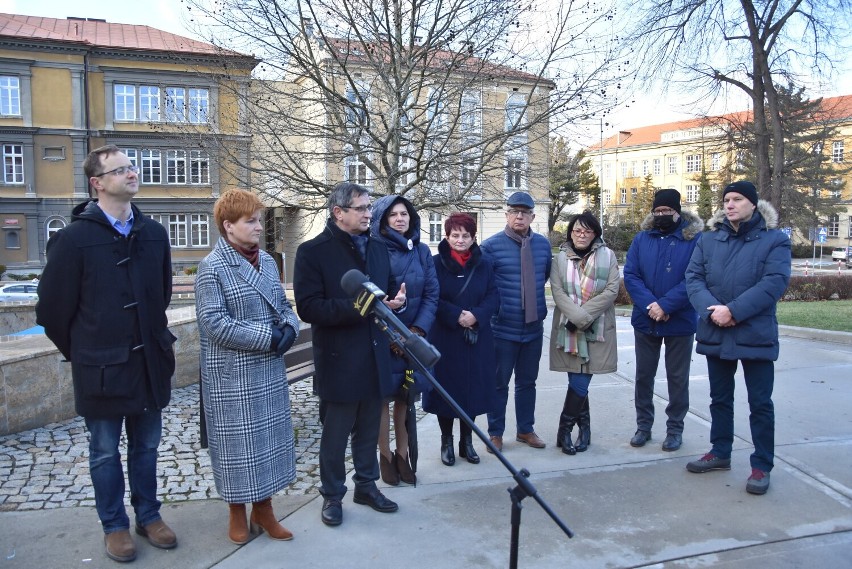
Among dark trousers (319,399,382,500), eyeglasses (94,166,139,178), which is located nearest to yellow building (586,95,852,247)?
dark trousers (319,399,382,500)

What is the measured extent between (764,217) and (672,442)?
1863 millimetres

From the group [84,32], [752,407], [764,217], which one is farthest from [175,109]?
[84,32]

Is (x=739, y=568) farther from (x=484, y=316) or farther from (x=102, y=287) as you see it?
(x=102, y=287)

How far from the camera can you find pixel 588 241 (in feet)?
17.4

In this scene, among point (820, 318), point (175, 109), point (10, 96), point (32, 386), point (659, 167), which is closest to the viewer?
point (32, 386)

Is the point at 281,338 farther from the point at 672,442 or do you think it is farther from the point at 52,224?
the point at 52,224

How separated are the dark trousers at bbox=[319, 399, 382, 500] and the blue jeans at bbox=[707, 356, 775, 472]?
2400 millimetres

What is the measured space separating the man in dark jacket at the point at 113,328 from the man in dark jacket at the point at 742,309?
351 cm

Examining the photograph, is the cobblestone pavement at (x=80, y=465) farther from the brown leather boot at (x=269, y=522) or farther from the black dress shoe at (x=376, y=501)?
the brown leather boot at (x=269, y=522)

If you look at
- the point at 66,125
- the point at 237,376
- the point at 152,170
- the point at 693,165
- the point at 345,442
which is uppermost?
the point at 693,165

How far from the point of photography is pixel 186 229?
125 ft

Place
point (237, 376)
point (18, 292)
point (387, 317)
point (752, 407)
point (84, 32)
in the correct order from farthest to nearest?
point (84, 32) < point (18, 292) < point (752, 407) < point (237, 376) < point (387, 317)

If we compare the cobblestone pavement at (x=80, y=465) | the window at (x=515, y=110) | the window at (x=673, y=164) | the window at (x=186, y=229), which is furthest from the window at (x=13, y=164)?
the window at (x=673, y=164)

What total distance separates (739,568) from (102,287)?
11.6 feet
